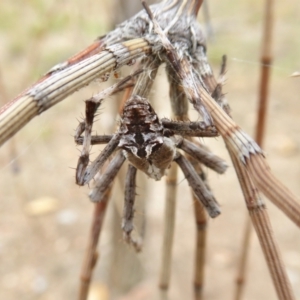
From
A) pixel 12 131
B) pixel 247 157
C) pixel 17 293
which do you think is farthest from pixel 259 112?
pixel 17 293

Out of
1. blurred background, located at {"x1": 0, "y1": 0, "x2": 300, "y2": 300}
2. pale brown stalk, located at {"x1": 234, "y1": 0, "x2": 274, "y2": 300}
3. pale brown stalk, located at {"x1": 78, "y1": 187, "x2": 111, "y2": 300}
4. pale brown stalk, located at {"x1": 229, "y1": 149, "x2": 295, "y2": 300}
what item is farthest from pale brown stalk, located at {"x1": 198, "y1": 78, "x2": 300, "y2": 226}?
blurred background, located at {"x1": 0, "y1": 0, "x2": 300, "y2": 300}

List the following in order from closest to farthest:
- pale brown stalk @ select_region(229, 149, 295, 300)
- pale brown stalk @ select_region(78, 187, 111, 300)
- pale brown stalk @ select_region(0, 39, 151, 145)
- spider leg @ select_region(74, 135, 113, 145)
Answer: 1. pale brown stalk @ select_region(0, 39, 151, 145)
2. pale brown stalk @ select_region(229, 149, 295, 300)
3. spider leg @ select_region(74, 135, 113, 145)
4. pale brown stalk @ select_region(78, 187, 111, 300)

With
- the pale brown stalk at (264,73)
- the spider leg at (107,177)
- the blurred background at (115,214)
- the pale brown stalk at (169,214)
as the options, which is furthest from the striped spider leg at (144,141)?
the blurred background at (115,214)

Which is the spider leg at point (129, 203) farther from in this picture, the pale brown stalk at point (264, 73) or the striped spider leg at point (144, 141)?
the pale brown stalk at point (264, 73)

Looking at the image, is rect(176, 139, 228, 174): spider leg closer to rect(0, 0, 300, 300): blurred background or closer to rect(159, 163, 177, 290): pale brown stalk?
rect(159, 163, 177, 290): pale brown stalk

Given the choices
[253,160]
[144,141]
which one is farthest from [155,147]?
[253,160]

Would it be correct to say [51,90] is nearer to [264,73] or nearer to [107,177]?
[107,177]

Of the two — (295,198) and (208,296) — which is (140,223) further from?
(208,296)
